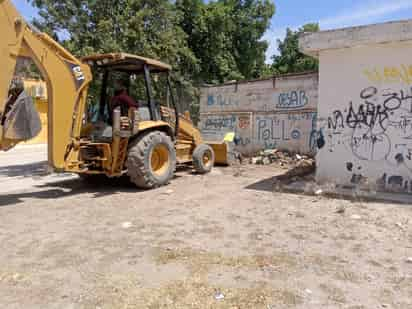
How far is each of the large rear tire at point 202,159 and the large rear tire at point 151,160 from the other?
1.51 metres

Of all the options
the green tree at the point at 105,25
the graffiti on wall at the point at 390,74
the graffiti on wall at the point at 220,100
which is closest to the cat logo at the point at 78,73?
the green tree at the point at 105,25

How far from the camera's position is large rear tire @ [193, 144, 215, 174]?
10.2 m

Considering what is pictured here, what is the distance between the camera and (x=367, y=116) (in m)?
7.77

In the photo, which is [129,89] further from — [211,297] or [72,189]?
[211,297]

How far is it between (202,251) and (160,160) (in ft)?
14.7

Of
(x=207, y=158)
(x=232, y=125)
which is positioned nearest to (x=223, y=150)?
(x=207, y=158)

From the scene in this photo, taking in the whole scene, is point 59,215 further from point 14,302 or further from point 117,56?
point 117,56

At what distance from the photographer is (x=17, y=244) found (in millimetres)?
4816

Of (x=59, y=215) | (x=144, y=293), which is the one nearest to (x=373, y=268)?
(x=144, y=293)

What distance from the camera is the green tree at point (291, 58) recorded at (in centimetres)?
2891

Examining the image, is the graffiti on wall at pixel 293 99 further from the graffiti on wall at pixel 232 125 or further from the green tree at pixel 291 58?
the green tree at pixel 291 58

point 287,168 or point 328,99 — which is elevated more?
point 328,99

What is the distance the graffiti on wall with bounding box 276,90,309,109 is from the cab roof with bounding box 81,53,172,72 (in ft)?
18.1

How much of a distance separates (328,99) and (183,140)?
3.91m
